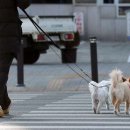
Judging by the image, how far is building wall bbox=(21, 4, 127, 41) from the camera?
127 ft

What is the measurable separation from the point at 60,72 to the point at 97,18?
17.7 metres

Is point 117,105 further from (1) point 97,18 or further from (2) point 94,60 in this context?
(1) point 97,18

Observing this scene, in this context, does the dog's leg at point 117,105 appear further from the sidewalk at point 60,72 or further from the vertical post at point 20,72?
the vertical post at point 20,72

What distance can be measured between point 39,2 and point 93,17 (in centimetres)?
290

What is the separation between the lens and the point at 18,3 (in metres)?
11.7

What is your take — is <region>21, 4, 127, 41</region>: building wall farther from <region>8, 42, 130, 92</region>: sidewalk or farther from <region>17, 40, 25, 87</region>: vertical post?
<region>17, 40, 25, 87</region>: vertical post

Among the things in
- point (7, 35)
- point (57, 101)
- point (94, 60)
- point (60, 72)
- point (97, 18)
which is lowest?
point (97, 18)

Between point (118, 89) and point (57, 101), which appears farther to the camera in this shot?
point (57, 101)

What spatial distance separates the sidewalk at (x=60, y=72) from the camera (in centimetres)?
1859

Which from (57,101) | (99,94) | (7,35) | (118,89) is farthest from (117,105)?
(57,101)

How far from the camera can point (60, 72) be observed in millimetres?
21578

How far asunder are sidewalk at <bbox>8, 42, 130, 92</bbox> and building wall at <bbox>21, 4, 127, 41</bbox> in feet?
22.4

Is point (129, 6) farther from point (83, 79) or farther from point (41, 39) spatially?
point (83, 79)

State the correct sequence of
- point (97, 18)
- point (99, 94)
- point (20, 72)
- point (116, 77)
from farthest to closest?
point (97, 18) < point (20, 72) < point (99, 94) < point (116, 77)
